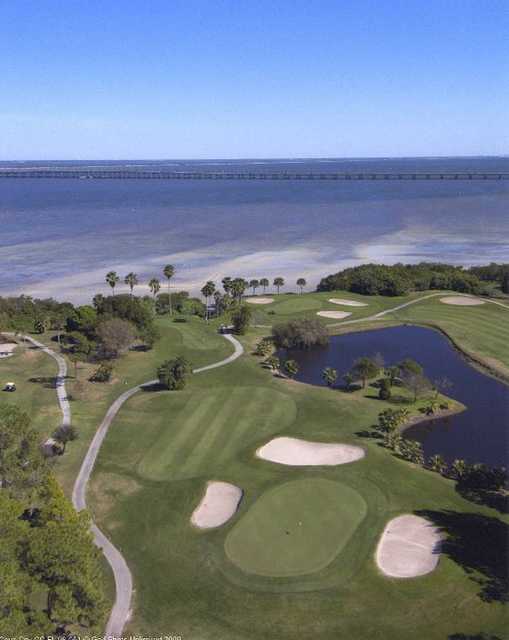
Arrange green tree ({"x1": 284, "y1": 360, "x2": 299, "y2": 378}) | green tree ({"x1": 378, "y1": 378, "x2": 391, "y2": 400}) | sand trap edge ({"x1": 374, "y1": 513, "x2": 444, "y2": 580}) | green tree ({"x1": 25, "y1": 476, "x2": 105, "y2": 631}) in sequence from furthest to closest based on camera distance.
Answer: green tree ({"x1": 284, "y1": 360, "x2": 299, "y2": 378})
green tree ({"x1": 378, "y1": 378, "x2": 391, "y2": 400})
sand trap edge ({"x1": 374, "y1": 513, "x2": 444, "y2": 580})
green tree ({"x1": 25, "y1": 476, "x2": 105, "y2": 631})

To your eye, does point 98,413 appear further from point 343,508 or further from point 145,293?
point 145,293

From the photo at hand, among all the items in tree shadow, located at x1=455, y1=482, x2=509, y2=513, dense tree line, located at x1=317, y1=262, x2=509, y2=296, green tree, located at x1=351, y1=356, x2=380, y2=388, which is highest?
dense tree line, located at x1=317, y1=262, x2=509, y2=296

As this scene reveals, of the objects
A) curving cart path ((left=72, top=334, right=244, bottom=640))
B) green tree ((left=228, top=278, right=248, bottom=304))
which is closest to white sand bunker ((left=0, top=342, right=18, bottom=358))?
curving cart path ((left=72, top=334, right=244, bottom=640))

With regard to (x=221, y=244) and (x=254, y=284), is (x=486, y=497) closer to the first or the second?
(x=254, y=284)

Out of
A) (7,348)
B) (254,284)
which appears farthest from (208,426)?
(254,284)

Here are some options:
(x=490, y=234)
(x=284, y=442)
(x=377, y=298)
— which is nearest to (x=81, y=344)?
(x=284, y=442)

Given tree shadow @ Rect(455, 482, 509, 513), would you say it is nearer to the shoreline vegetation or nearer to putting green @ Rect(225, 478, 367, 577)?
the shoreline vegetation
